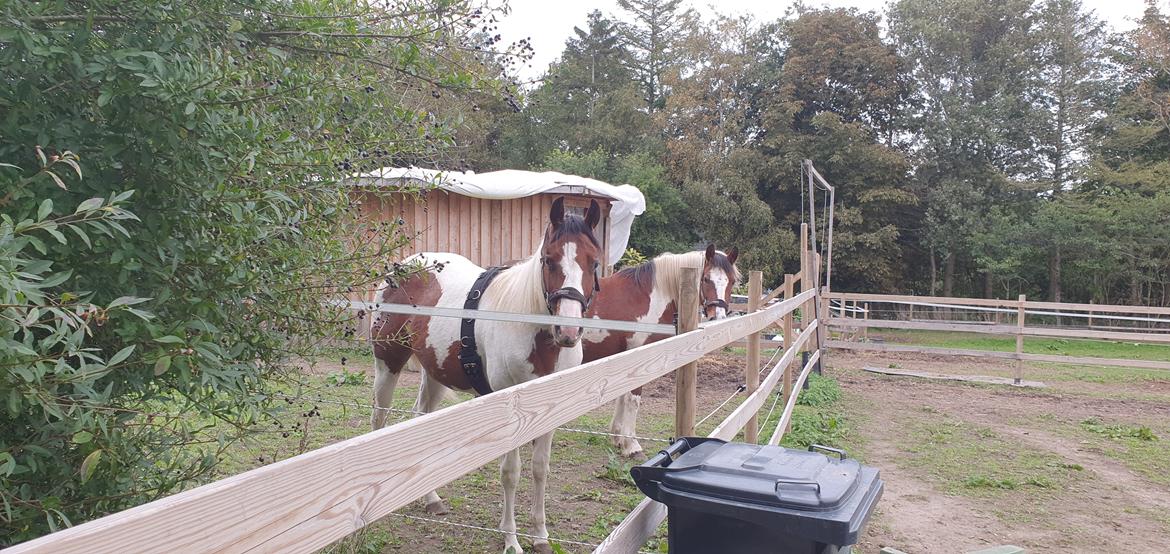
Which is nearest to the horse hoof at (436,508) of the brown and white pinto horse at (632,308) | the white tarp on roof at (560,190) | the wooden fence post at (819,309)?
the brown and white pinto horse at (632,308)

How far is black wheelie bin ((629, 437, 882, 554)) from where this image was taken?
1.85 metres

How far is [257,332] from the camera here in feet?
6.19

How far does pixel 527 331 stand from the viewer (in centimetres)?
A: 380

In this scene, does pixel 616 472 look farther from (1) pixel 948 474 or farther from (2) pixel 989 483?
(2) pixel 989 483

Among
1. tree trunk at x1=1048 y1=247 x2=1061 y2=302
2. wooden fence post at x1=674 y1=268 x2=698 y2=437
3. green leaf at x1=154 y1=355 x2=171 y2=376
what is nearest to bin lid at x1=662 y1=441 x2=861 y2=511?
wooden fence post at x1=674 y1=268 x2=698 y2=437

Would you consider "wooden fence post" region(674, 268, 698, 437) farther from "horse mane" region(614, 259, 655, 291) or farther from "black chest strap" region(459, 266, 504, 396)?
"horse mane" region(614, 259, 655, 291)

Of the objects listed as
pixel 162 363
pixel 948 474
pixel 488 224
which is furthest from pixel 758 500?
pixel 488 224

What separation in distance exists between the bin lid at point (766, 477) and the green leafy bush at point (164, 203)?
3.96 feet

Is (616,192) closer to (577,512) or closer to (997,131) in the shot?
(577,512)

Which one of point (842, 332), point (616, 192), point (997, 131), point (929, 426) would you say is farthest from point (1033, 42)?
point (929, 426)

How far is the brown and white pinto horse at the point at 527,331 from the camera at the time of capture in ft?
11.9

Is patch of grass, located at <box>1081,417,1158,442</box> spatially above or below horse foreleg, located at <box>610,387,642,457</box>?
below

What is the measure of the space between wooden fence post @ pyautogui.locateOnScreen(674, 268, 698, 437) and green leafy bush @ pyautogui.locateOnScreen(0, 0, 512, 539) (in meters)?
1.25

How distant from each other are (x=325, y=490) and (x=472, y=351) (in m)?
3.24
